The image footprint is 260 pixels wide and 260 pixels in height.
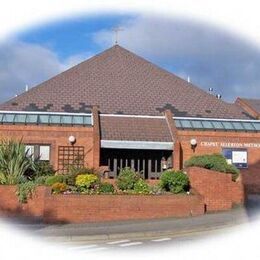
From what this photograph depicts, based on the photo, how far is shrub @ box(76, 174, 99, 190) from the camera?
1758cm

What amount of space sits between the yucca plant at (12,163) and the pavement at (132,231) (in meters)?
1.87

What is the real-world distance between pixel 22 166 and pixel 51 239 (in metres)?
6.16

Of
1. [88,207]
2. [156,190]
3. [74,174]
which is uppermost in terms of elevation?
[74,174]

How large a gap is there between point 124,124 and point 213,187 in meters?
11.4

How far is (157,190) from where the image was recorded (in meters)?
18.2

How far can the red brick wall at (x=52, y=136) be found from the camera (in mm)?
27359

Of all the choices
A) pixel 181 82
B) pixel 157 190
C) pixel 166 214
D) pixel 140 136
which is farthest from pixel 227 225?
pixel 181 82

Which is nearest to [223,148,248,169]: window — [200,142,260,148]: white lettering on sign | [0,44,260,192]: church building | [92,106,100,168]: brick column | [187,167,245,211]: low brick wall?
[0,44,260,192]: church building

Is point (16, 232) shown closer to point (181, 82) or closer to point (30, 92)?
point (30, 92)

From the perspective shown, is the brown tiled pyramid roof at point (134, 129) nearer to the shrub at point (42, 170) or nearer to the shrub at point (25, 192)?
the shrub at point (42, 170)

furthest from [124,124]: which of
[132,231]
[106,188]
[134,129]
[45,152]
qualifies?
[132,231]

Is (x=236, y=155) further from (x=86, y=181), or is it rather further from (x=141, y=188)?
(x=86, y=181)

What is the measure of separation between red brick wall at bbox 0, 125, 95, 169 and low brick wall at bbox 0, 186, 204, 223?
34.9ft

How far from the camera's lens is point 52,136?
2758 cm
